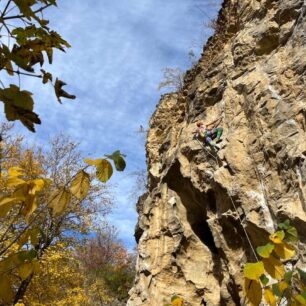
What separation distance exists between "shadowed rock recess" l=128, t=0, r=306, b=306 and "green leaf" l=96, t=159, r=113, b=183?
13.7 ft

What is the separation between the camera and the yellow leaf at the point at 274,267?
1.02 metres

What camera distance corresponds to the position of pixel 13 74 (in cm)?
104

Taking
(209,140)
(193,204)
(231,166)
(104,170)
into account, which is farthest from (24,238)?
(193,204)

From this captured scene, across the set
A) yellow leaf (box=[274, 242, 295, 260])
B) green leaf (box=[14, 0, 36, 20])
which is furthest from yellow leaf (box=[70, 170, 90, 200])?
yellow leaf (box=[274, 242, 295, 260])

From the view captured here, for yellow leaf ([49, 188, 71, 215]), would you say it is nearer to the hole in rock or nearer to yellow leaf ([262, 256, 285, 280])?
yellow leaf ([262, 256, 285, 280])

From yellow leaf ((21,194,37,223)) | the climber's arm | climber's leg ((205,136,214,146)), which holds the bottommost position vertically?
yellow leaf ((21,194,37,223))

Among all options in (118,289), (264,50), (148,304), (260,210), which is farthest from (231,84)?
(118,289)

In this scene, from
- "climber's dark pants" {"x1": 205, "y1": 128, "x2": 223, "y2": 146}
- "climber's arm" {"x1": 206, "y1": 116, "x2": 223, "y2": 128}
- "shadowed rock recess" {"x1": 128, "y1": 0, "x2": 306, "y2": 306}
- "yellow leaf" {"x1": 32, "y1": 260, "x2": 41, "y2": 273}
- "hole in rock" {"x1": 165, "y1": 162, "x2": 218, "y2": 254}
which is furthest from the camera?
"hole in rock" {"x1": 165, "y1": 162, "x2": 218, "y2": 254}

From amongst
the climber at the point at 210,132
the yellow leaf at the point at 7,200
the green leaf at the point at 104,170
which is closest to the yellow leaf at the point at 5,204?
the yellow leaf at the point at 7,200

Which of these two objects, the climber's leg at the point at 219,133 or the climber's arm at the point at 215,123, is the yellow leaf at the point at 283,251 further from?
the climber's arm at the point at 215,123

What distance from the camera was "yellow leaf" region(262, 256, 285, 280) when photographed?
40.1 inches

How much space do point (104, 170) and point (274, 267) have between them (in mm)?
498

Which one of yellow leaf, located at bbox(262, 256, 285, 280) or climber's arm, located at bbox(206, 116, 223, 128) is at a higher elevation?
climber's arm, located at bbox(206, 116, 223, 128)

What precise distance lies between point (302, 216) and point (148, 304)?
173 inches
